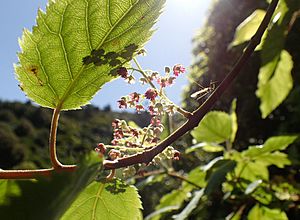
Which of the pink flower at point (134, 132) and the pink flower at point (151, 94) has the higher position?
the pink flower at point (151, 94)

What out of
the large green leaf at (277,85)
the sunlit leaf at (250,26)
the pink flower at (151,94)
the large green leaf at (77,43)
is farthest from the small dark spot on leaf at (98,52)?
the sunlit leaf at (250,26)

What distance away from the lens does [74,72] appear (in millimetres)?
710

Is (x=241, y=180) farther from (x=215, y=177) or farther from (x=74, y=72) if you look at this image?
(x=74, y=72)

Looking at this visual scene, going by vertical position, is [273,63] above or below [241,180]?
above

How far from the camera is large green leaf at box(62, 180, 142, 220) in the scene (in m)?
0.68

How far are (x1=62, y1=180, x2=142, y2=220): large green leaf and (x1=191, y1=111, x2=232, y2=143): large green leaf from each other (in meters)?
1.25

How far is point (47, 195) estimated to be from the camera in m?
0.39

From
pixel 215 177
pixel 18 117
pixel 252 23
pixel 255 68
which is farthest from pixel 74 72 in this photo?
pixel 18 117

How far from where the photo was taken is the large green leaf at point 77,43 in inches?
26.5

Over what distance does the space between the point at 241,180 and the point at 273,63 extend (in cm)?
65

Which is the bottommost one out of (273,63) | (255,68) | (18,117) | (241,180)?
(255,68)

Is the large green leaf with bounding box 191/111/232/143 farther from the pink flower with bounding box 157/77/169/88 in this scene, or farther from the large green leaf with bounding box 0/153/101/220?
the large green leaf with bounding box 0/153/101/220

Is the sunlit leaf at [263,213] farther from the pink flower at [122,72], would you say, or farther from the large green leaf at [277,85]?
the pink flower at [122,72]

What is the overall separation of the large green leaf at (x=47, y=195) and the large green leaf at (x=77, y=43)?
0.29m
